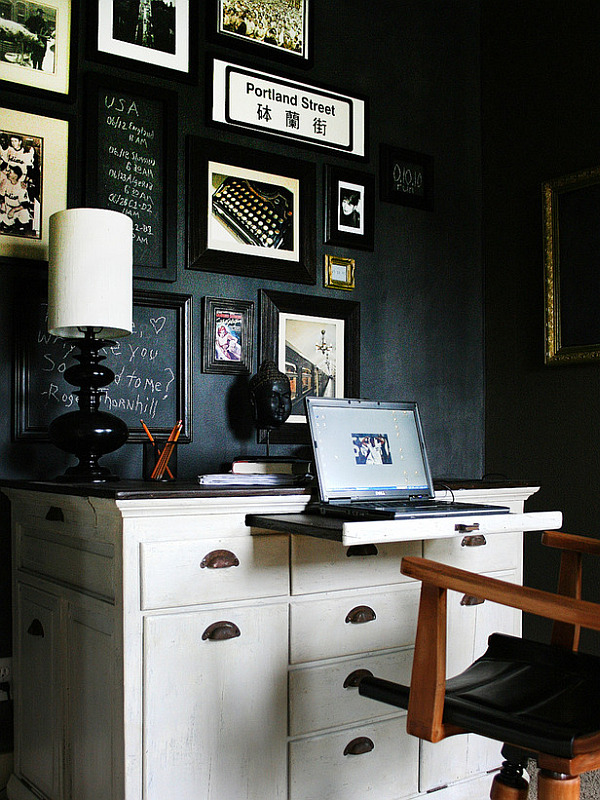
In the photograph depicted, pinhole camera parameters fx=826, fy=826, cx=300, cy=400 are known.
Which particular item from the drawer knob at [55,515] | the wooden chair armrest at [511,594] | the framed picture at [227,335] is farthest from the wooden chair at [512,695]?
the framed picture at [227,335]

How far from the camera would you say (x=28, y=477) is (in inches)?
93.8

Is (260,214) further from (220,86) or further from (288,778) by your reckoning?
(288,778)

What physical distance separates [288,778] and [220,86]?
212 cm

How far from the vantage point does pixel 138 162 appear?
2594 millimetres

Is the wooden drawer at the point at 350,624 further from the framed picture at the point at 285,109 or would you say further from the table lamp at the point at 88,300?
the framed picture at the point at 285,109

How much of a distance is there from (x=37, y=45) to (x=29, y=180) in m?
0.41

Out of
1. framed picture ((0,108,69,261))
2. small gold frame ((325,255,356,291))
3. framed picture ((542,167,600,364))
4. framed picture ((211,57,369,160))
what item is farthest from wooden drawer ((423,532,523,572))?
framed picture ((211,57,369,160))

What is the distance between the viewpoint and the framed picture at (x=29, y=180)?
2.37m

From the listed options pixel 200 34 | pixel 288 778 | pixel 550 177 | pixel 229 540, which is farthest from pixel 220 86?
pixel 288 778

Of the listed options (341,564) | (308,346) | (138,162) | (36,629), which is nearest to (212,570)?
(341,564)

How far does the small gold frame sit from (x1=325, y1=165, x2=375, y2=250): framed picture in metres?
0.06

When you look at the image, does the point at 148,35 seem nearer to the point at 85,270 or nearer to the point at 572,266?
the point at 85,270

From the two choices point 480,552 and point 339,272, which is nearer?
point 480,552

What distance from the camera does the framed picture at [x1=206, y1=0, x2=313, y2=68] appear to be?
2.77 meters
